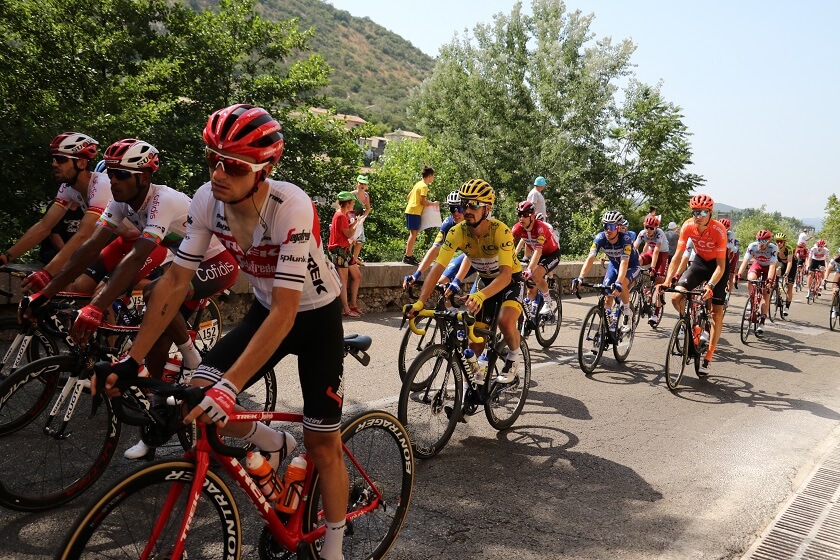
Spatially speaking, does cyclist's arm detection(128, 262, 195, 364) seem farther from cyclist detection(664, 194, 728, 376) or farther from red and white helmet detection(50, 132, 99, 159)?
cyclist detection(664, 194, 728, 376)

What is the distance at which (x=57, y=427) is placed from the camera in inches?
169

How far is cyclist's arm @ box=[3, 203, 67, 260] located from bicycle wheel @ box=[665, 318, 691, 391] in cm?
669

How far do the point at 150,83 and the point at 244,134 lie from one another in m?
13.0

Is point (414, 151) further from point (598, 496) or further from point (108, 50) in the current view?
point (598, 496)

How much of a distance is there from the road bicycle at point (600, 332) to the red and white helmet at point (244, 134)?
21.1 feet

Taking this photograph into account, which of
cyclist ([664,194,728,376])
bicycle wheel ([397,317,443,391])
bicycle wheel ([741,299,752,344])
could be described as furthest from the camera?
bicycle wheel ([741,299,752,344])

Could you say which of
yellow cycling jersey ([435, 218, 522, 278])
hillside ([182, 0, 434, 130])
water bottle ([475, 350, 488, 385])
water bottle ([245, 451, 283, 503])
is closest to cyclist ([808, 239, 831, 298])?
yellow cycling jersey ([435, 218, 522, 278])

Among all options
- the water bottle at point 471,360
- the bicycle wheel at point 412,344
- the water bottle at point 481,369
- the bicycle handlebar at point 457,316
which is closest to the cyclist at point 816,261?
the bicycle wheel at point 412,344

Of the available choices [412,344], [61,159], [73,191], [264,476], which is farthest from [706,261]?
[264,476]

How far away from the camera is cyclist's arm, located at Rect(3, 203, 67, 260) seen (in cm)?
575

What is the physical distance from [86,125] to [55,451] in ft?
24.6

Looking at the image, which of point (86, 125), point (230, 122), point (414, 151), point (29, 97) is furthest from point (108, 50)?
point (414, 151)

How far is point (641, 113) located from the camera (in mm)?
39375

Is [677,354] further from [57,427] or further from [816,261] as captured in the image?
[816,261]
